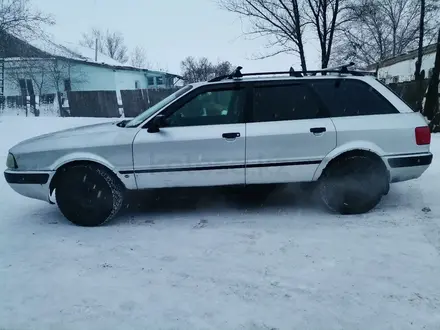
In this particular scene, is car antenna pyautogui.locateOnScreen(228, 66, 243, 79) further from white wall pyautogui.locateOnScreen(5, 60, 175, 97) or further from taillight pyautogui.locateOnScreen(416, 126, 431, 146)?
white wall pyautogui.locateOnScreen(5, 60, 175, 97)

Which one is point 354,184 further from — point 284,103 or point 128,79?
point 128,79

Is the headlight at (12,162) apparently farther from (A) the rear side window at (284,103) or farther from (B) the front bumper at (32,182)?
(A) the rear side window at (284,103)

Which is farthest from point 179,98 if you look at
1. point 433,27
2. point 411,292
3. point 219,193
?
point 433,27

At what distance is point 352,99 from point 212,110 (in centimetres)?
163

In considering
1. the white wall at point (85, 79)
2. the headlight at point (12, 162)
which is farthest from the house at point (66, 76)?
the headlight at point (12, 162)

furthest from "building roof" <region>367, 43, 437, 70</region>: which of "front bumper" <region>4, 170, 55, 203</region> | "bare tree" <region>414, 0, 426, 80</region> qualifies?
"front bumper" <region>4, 170, 55, 203</region>

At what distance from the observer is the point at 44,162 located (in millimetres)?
3959

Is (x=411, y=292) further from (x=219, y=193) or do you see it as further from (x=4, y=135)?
(x=4, y=135)

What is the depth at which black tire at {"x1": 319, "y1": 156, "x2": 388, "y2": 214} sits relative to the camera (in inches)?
160

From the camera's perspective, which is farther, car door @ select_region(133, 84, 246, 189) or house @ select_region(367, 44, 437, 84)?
house @ select_region(367, 44, 437, 84)

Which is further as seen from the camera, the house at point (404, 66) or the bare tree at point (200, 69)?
the bare tree at point (200, 69)

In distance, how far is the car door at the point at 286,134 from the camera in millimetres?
3965

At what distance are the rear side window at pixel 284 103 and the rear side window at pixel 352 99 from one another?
16 cm

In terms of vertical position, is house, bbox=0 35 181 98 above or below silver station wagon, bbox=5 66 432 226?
above
